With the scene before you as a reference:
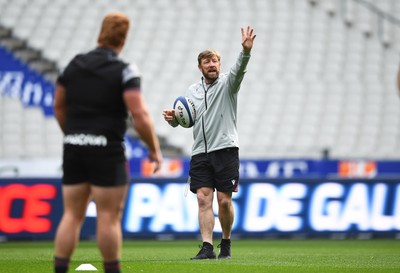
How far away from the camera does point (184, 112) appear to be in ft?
30.5

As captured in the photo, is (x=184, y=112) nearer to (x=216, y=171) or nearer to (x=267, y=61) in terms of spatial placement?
(x=216, y=171)

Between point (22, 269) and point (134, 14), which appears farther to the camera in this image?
point (134, 14)

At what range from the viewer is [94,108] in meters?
5.82

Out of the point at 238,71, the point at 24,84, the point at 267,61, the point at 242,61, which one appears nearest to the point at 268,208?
the point at 238,71

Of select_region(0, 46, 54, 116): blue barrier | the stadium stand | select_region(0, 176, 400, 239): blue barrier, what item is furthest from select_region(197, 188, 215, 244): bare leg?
select_region(0, 46, 54, 116): blue barrier

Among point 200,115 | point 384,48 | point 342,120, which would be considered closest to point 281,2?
point 384,48

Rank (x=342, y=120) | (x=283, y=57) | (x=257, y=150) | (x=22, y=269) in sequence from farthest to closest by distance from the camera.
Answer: (x=283, y=57) < (x=342, y=120) < (x=257, y=150) < (x=22, y=269)

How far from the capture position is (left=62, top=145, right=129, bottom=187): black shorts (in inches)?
226

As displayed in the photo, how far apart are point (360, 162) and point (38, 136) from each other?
741 centimetres

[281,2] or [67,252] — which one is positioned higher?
[281,2]

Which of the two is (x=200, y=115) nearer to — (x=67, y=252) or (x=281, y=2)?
(x=67, y=252)

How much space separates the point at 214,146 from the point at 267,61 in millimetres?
15844

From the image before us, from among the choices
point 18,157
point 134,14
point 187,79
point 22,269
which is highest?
point 134,14

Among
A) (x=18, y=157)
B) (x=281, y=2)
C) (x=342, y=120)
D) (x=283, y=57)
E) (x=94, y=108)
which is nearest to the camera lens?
(x=94, y=108)
